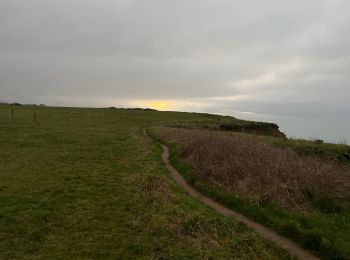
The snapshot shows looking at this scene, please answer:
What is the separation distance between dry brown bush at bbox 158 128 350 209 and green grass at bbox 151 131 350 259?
0.50 meters

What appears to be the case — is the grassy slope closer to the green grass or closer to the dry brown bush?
the green grass

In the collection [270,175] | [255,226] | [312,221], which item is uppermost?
[270,175]

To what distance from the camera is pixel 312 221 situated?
1350cm

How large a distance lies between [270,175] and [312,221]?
384cm

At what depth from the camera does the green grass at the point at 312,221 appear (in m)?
11.9

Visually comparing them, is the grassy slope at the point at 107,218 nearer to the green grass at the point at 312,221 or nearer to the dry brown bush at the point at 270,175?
the green grass at the point at 312,221

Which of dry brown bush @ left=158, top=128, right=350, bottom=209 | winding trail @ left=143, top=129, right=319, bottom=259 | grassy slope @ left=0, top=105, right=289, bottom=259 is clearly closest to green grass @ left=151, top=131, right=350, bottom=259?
winding trail @ left=143, top=129, right=319, bottom=259

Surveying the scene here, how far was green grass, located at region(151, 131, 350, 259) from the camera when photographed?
11.9 metres

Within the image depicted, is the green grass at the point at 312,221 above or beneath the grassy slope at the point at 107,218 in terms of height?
above

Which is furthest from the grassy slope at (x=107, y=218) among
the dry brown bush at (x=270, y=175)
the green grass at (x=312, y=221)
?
the dry brown bush at (x=270, y=175)

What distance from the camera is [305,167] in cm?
1802

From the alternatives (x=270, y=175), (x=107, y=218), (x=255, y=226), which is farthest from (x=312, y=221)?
(x=107, y=218)

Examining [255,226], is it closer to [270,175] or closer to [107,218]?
[270,175]

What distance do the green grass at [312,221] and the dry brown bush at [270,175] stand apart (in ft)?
1.65
